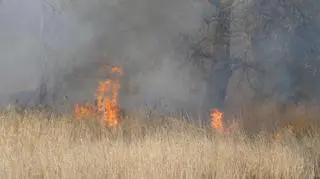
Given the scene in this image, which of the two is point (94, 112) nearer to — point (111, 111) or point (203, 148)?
point (111, 111)

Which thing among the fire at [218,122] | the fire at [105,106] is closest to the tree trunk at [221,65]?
the fire at [218,122]

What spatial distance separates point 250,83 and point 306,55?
4.89 ft

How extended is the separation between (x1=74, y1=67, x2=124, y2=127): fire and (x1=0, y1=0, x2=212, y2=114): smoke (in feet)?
1.82

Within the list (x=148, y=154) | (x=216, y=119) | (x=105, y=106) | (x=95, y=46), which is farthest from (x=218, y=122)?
(x=95, y=46)

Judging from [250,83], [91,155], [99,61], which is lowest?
[91,155]

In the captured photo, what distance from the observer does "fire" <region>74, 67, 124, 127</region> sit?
33.7 ft

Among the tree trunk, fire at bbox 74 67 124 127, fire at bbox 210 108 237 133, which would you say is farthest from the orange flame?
fire at bbox 74 67 124 127

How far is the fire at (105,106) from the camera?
10.3m

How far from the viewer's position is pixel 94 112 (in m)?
10.5

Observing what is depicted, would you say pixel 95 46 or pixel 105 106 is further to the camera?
pixel 95 46

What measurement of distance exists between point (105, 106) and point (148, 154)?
4.05 metres

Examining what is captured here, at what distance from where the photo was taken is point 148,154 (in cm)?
693

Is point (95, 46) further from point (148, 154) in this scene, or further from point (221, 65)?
point (148, 154)

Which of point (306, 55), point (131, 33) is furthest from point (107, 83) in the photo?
point (306, 55)
